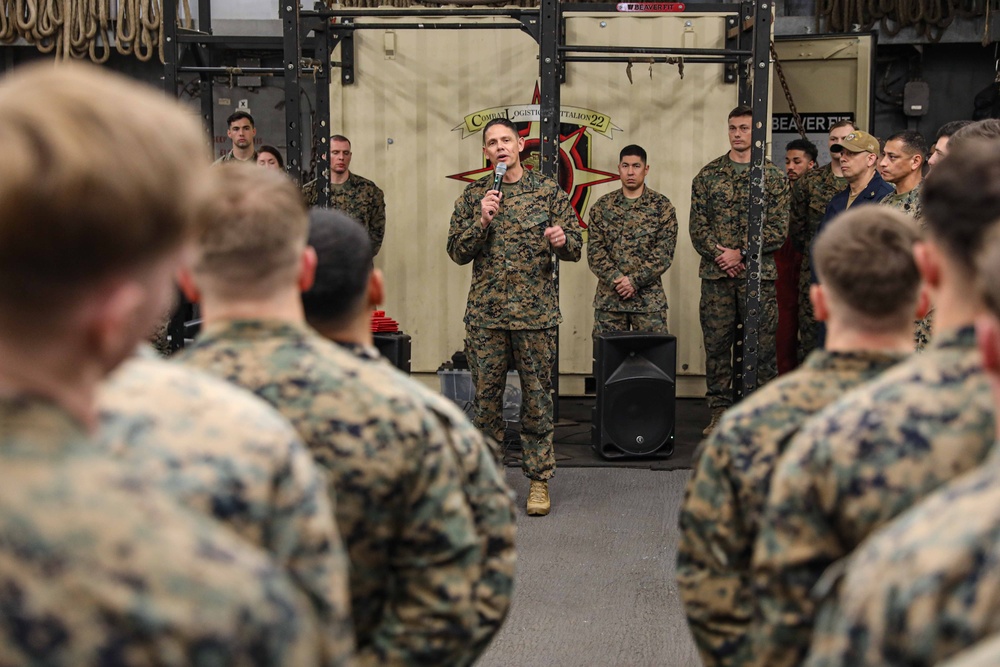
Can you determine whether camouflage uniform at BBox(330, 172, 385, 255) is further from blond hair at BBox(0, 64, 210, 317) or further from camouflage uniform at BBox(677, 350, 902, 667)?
blond hair at BBox(0, 64, 210, 317)

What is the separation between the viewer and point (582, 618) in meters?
3.69

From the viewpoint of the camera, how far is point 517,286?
5.00 metres

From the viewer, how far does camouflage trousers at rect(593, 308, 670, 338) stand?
6.48 m

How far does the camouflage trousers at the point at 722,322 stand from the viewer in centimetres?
650

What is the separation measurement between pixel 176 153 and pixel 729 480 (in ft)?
4.03

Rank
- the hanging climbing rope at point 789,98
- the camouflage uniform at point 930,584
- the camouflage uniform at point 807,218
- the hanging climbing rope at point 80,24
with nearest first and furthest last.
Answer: the camouflage uniform at point 930,584, the camouflage uniform at point 807,218, the hanging climbing rope at point 789,98, the hanging climbing rope at point 80,24

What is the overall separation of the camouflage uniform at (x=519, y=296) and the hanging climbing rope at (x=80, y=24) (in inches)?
175

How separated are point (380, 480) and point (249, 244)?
36 cm

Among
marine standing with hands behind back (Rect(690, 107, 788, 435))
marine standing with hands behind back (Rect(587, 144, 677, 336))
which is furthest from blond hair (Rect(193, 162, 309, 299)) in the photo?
marine standing with hands behind back (Rect(690, 107, 788, 435))

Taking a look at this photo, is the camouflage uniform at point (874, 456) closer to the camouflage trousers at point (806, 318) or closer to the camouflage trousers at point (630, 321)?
the camouflage trousers at point (630, 321)

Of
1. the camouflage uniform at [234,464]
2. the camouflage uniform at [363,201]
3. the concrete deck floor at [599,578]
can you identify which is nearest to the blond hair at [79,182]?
the camouflage uniform at [234,464]

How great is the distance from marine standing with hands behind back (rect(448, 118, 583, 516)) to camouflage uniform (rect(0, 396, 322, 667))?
13.5 feet

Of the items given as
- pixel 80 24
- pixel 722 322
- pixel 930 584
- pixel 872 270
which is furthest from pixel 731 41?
pixel 930 584

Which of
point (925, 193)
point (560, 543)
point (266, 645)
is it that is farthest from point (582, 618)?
point (266, 645)
